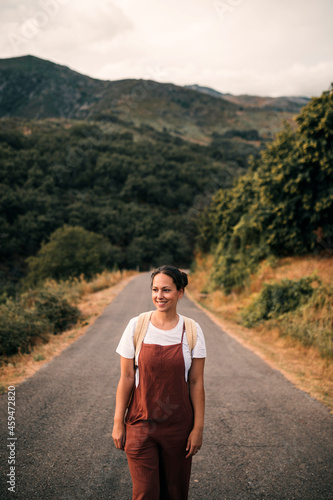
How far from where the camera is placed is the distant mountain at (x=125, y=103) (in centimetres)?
13838

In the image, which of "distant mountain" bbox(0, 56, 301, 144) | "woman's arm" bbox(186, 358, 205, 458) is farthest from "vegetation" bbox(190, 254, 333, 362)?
"distant mountain" bbox(0, 56, 301, 144)

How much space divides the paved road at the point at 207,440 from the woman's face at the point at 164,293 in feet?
6.25

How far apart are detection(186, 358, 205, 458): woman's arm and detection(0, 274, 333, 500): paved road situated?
3.63 ft

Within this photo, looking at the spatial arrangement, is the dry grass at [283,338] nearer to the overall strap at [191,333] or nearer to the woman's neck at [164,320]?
the overall strap at [191,333]

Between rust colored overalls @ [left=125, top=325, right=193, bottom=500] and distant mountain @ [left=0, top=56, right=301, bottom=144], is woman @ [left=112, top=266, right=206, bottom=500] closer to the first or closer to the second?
rust colored overalls @ [left=125, top=325, right=193, bottom=500]

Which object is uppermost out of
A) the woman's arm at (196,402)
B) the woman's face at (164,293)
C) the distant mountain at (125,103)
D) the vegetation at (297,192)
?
the distant mountain at (125,103)

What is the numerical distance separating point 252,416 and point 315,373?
2.82 metres

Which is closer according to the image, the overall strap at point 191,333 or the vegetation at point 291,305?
the overall strap at point 191,333

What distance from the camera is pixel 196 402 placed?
2148 millimetres

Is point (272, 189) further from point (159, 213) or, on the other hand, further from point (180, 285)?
point (159, 213)

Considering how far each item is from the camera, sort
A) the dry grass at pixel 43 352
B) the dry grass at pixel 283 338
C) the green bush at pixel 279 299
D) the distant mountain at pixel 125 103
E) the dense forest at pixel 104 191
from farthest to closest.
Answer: the distant mountain at pixel 125 103 → the dense forest at pixel 104 191 → the green bush at pixel 279 299 → the dry grass at pixel 283 338 → the dry grass at pixel 43 352

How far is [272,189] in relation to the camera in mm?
12117

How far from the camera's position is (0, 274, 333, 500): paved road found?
9.21 ft

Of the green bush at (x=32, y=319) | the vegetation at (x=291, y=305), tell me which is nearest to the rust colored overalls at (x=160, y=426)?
the green bush at (x=32, y=319)
